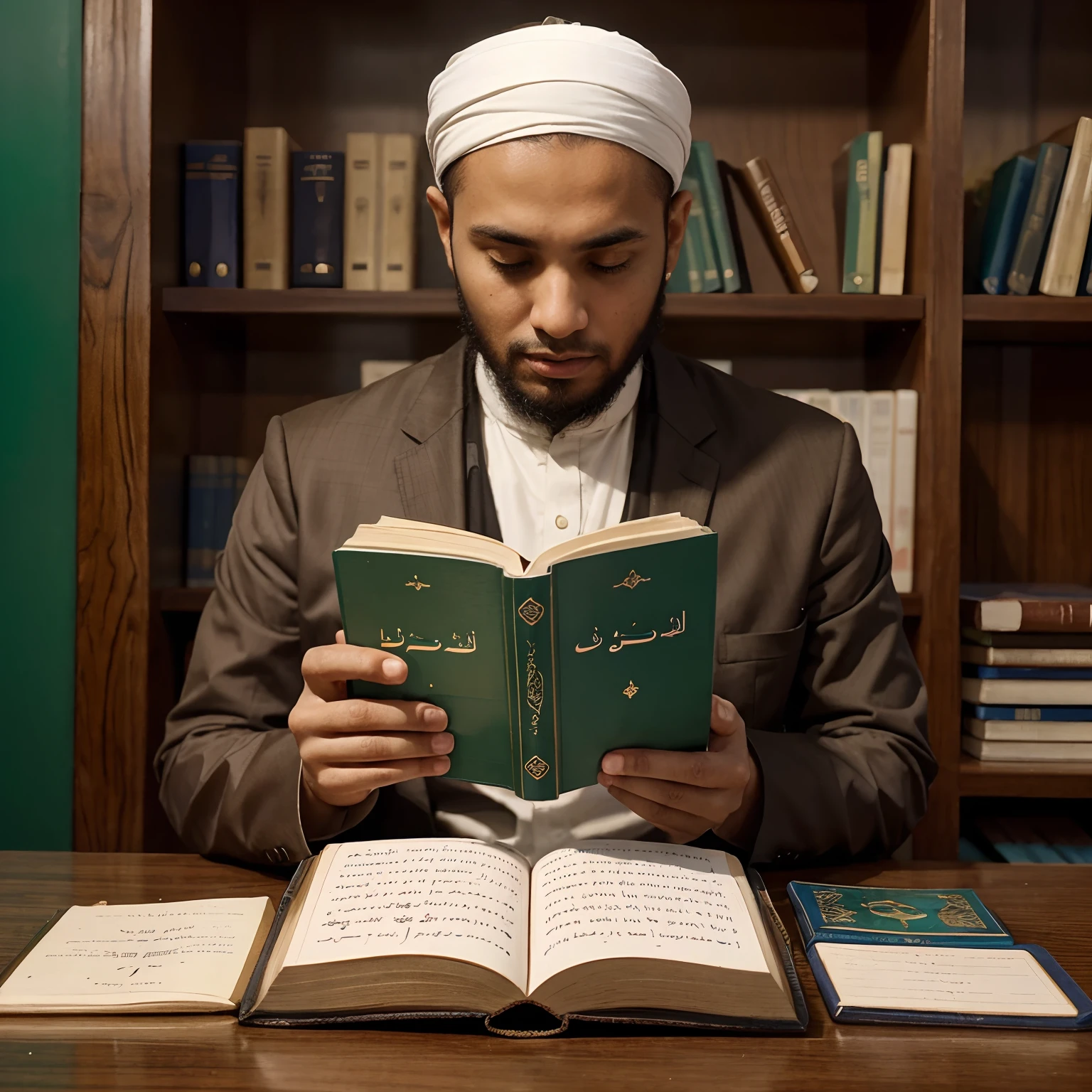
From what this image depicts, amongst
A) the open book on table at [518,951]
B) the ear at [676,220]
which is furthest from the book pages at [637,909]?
the ear at [676,220]

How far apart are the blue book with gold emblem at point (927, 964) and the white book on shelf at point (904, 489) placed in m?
0.95

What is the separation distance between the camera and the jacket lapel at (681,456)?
1381 millimetres

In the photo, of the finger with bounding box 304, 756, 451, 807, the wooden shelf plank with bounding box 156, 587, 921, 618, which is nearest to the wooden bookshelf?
the wooden shelf plank with bounding box 156, 587, 921, 618

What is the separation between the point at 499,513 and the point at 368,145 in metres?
0.85

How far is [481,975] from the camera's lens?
2.45 ft

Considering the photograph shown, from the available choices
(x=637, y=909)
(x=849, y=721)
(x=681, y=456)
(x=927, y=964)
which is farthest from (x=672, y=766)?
(x=681, y=456)

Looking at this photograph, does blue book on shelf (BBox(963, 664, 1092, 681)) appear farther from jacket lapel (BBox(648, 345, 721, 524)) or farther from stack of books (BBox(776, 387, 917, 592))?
jacket lapel (BBox(648, 345, 721, 524))

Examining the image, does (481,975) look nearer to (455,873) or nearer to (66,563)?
(455,873)

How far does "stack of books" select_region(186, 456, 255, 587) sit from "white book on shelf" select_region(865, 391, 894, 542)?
3.80 feet

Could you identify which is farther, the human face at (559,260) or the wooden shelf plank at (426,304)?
the wooden shelf plank at (426,304)

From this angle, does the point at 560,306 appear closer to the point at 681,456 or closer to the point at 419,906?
the point at 681,456

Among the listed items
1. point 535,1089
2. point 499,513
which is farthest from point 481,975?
point 499,513

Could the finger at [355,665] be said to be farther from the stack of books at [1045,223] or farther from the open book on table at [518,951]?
the stack of books at [1045,223]

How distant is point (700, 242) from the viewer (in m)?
1.88
